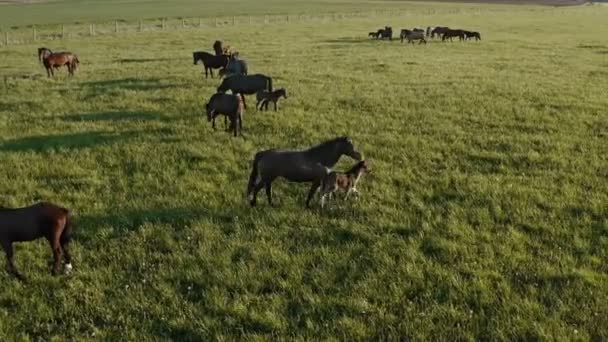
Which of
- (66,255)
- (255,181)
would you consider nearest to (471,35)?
(255,181)

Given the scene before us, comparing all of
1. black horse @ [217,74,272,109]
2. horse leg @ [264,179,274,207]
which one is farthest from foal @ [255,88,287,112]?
horse leg @ [264,179,274,207]

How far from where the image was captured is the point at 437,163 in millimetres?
12062

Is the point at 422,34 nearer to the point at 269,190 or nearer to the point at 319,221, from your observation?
the point at 269,190

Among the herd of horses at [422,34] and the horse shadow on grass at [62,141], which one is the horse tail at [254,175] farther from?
the herd of horses at [422,34]

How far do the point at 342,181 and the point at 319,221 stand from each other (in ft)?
3.07

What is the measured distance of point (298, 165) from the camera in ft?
30.7

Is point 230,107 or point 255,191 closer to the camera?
point 255,191

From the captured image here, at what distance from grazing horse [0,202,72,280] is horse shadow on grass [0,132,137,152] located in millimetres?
6271

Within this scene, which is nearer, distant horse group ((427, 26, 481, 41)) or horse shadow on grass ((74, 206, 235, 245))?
horse shadow on grass ((74, 206, 235, 245))

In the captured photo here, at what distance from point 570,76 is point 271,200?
19.8 metres

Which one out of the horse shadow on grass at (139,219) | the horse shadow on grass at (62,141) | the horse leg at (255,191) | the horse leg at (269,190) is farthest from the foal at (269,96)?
the horse shadow on grass at (139,219)

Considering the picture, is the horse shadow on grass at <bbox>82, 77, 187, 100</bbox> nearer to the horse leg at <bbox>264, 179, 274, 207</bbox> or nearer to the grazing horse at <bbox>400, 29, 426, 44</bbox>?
the horse leg at <bbox>264, 179, 274, 207</bbox>

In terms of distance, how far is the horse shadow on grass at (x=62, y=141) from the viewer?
13359 millimetres

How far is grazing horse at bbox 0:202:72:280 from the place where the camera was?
7.16m
